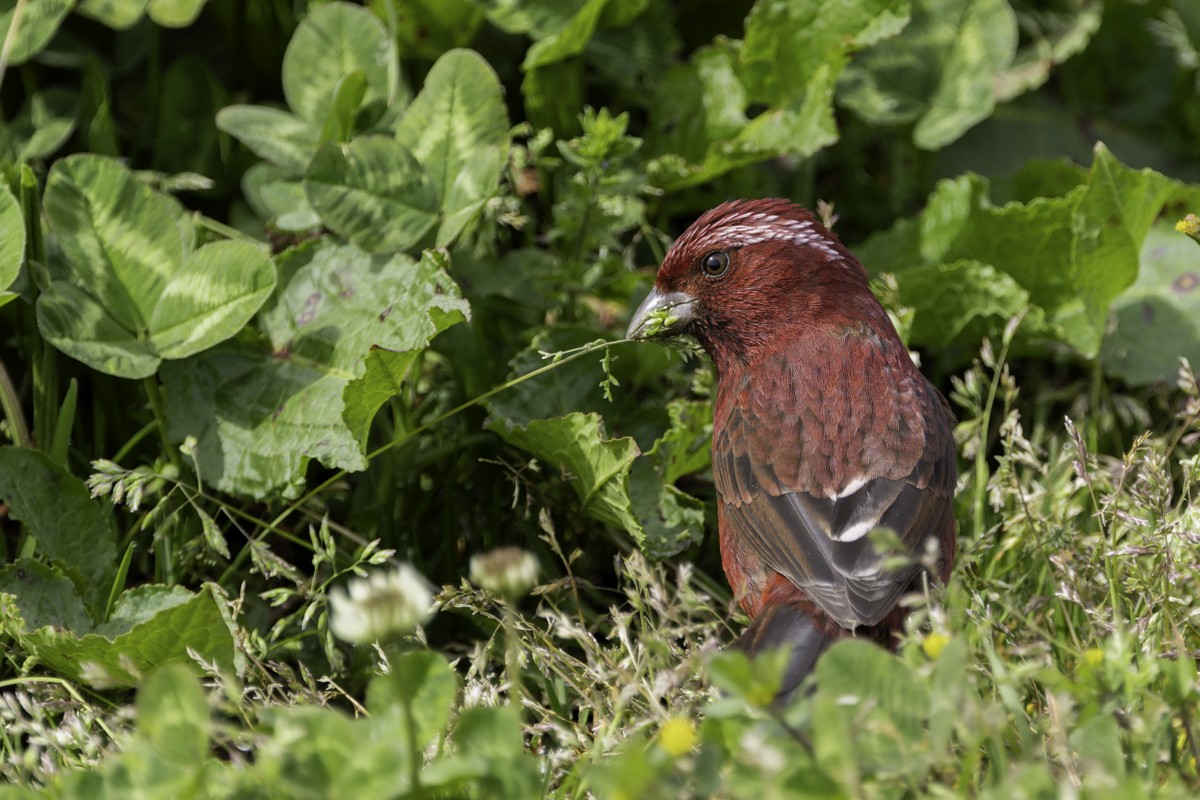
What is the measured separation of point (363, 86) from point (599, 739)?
231 centimetres

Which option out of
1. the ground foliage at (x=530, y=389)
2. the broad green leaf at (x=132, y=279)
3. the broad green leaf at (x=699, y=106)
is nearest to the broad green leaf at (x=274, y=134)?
the ground foliage at (x=530, y=389)

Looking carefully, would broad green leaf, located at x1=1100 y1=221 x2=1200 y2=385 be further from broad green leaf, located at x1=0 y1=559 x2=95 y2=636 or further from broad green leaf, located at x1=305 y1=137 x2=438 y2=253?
broad green leaf, located at x1=0 y1=559 x2=95 y2=636

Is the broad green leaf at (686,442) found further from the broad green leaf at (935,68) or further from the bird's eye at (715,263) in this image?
the broad green leaf at (935,68)

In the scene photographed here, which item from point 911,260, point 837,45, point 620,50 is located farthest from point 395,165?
point 911,260

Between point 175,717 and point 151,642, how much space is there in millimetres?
1116

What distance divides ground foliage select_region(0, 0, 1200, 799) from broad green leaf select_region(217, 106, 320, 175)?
0.5 inches

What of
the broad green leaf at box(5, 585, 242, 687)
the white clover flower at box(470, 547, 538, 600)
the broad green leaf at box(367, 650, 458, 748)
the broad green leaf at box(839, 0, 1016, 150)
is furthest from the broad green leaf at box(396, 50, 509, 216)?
the white clover flower at box(470, 547, 538, 600)

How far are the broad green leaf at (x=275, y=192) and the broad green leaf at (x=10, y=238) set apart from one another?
76 cm

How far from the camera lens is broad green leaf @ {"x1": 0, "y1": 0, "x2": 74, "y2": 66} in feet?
14.1

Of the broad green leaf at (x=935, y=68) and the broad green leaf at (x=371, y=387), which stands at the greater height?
the broad green leaf at (x=371, y=387)

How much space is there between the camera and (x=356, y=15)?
4297mm

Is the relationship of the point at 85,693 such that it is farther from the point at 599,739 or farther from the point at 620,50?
the point at 620,50

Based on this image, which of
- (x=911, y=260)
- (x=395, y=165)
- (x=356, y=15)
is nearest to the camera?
(x=395, y=165)

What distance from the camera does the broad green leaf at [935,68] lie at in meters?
4.88
